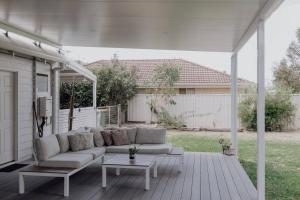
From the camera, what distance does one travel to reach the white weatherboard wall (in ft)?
31.9

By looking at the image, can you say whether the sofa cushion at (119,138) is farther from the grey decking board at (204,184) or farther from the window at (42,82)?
the window at (42,82)

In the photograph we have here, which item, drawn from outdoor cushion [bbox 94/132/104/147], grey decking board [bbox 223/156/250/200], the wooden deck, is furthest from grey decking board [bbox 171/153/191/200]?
outdoor cushion [bbox 94/132/104/147]

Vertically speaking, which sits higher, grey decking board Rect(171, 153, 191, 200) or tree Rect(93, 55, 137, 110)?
tree Rect(93, 55, 137, 110)

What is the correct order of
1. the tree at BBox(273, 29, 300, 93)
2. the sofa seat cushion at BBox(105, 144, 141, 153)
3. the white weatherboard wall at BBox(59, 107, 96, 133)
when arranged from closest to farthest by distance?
the sofa seat cushion at BBox(105, 144, 141, 153), the white weatherboard wall at BBox(59, 107, 96, 133), the tree at BBox(273, 29, 300, 93)

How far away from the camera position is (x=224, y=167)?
730 cm

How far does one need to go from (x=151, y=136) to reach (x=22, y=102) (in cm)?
298

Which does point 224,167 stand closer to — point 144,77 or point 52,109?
point 52,109

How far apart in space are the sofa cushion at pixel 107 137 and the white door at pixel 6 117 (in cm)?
196

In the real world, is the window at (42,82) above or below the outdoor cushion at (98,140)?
above

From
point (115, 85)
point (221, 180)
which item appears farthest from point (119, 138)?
point (115, 85)

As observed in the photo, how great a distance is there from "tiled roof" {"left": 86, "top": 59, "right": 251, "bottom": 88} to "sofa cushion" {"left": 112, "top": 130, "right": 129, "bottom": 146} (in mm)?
6312

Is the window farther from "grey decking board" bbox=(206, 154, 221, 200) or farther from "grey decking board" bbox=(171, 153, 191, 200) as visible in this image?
"grey decking board" bbox=(206, 154, 221, 200)

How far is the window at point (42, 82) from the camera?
8.55 m

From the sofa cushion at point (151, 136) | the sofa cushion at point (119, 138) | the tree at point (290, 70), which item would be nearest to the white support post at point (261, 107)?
the sofa cushion at point (151, 136)
